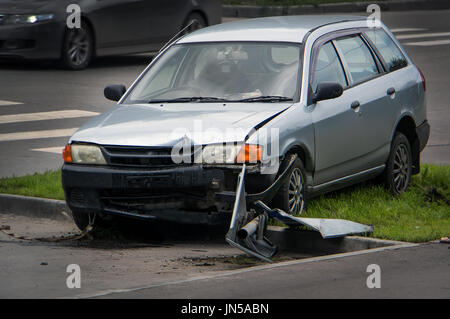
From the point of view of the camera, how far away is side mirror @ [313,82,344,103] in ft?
29.6

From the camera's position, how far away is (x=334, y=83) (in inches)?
358

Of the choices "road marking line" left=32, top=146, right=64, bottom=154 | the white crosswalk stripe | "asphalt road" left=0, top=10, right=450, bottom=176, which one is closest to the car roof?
"asphalt road" left=0, top=10, right=450, bottom=176

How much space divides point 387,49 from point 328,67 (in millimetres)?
1167

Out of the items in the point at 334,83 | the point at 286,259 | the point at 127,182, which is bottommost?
the point at 286,259

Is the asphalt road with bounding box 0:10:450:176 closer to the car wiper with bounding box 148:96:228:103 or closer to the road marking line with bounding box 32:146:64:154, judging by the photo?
the road marking line with bounding box 32:146:64:154

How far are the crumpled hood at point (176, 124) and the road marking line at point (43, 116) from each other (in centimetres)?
556

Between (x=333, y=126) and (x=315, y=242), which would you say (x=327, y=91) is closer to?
(x=333, y=126)

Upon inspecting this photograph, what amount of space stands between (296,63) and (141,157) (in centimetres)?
175

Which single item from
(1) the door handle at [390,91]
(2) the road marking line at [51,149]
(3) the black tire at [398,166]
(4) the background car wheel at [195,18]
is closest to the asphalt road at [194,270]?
(3) the black tire at [398,166]

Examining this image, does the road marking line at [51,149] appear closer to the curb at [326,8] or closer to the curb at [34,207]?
the curb at [34,207]

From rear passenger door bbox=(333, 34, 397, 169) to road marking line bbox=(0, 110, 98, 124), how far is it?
5.46 metres
